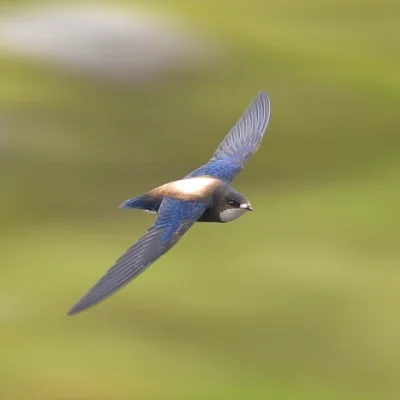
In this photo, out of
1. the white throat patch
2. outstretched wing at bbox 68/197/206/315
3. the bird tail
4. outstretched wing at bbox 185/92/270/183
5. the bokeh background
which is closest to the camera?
outstretched wing at bbox 68/197/206/315

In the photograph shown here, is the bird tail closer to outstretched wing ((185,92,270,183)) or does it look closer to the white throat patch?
the white throat patch

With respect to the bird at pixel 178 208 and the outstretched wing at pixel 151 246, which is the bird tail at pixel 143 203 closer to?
the bird at pixel 178 208

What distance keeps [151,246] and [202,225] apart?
236 inches

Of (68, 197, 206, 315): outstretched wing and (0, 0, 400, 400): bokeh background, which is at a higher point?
(0, 0, 400, 400): bokeh background

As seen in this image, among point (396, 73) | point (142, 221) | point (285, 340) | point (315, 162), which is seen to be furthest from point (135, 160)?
point (396, 73)

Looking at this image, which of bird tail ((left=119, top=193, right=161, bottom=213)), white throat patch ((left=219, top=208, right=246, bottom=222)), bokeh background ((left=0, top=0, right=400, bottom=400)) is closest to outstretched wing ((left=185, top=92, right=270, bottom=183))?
bird tail ((left=119, top=193, right=161, bottom=213))

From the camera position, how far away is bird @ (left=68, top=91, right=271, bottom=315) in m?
5.51

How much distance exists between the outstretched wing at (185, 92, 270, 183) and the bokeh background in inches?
89.6

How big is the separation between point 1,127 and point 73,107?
1.24 metres

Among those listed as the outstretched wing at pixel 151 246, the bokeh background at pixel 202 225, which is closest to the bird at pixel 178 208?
the outstretched wing at pixel 151 246

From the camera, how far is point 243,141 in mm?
7852

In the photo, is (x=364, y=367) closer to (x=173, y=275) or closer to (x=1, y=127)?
(x=173, y=275)

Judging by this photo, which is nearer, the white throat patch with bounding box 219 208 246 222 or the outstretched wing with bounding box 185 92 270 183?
the white throat patch with bounding box 219 208 246 222

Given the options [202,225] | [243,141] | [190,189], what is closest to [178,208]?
[190,189]
